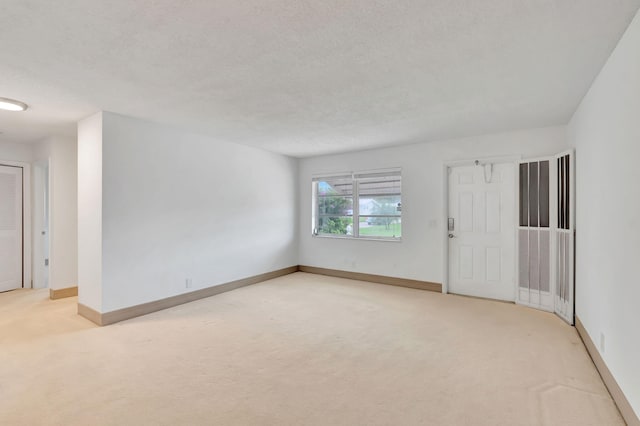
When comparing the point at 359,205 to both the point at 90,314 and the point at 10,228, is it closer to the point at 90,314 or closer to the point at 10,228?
the point at 90,314

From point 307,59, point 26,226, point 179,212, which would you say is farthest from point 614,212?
point 26,226

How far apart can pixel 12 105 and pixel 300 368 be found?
3.99 meters

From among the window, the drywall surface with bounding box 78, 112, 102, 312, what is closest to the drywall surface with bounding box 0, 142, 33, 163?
the drywall surface with bounding box 78, 112, 102, 312

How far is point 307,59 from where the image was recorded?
238 cm

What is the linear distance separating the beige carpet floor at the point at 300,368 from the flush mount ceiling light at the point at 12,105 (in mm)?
2458

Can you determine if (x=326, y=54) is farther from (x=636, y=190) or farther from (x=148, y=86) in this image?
(x=636, y=190)

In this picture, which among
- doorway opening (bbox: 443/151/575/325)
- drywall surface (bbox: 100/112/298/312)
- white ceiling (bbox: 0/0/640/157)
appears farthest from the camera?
doorway opening (bbox: 443/151/575/325)

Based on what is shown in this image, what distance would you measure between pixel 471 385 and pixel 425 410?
1.81 feet

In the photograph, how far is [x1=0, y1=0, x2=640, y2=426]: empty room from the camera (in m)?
2.01

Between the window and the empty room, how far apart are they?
0.04 metres

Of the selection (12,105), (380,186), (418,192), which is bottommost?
(418,192)

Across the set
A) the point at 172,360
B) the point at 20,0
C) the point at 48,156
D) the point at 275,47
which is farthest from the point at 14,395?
the point at 48,156

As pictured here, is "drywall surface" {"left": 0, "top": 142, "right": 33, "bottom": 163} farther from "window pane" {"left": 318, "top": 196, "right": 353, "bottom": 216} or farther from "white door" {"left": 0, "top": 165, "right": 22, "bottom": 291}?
"window pane" {"left": 318, "top": 196, "right": 353, "bottom": 216}

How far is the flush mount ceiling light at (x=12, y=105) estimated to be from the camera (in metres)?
3.19
